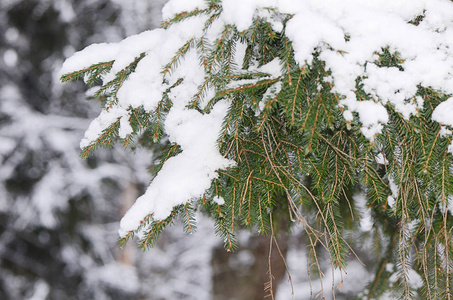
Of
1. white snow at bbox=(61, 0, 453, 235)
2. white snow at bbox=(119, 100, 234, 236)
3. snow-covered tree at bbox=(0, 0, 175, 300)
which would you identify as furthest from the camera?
snow-covered tree at bbox=(0, 0, 175, 300)

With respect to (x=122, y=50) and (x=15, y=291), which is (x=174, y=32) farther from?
(x=15, y=291)

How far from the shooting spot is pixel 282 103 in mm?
1290

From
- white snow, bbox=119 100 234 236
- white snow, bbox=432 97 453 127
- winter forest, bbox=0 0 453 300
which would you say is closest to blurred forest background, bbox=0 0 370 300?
winter forest, bbox=0 0 453 300

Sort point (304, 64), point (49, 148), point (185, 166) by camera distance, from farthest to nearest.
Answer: point (49, 148) → point (185, 166) → point (304, 64)

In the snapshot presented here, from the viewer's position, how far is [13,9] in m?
4.97

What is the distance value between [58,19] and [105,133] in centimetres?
409

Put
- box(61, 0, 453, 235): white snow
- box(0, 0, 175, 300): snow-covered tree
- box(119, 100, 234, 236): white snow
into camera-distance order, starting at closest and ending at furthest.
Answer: box(61, 0, 453, 235): white snow < box(119, 100, 234, 236): white snow < box(0, 0, 175, 300): snow-covered tree

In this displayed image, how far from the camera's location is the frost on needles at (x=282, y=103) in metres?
1.29

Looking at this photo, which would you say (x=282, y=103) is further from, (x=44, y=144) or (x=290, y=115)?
(x=44, y=144)

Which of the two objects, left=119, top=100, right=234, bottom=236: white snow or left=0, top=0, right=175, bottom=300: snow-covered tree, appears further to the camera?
left=0, top=0, right=175, bottom=300: snow-covered tree

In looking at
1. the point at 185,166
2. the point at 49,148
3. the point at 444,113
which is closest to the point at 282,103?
the point at 185,166

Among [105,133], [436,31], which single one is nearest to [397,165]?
[436,31]

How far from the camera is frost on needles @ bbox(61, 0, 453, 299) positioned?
1287 mm

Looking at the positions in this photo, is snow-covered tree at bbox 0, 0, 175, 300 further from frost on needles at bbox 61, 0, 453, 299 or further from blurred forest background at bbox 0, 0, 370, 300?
frost on needles at bbox 61, 0, 453, 299
